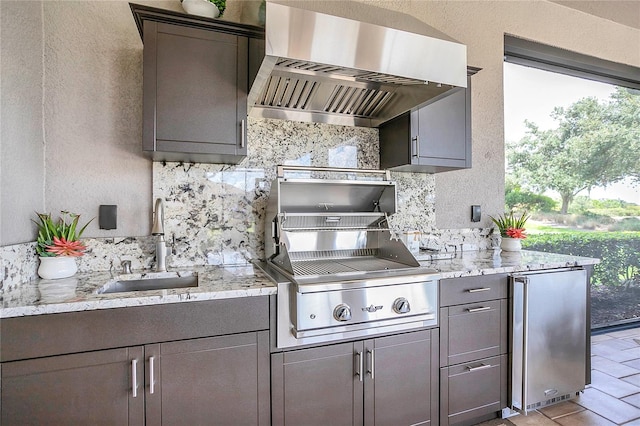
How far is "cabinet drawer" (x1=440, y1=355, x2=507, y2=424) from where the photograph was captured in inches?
70.0

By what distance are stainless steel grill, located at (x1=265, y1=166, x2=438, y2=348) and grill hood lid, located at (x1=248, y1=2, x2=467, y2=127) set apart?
455mm

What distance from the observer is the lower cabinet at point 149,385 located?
1.17 metres

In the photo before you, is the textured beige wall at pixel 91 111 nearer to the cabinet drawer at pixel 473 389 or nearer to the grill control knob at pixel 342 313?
the grill control knob at pixel 342 313

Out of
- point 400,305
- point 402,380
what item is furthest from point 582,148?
point 402,380

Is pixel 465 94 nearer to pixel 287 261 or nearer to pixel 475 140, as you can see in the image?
pixel 475 140

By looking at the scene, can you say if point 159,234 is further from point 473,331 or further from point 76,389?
point 473,331

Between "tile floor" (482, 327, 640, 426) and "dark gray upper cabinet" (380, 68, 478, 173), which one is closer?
"tile floor" (482, 327, 640, 426)

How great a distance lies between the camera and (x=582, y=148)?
10.3 ft

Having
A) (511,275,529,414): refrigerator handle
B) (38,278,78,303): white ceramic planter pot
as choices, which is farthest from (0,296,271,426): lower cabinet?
(511,275,529,414): refrigerator handle

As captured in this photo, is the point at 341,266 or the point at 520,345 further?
the point at 520,345

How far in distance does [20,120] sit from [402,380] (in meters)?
2.25

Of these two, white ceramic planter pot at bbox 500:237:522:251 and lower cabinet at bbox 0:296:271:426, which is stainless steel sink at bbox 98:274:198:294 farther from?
white ceramic planter pot at bbox 500:237:522:251

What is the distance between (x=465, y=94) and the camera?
7.48 ft

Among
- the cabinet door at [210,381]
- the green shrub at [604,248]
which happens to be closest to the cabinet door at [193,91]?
the cabinet door at [210,381]
